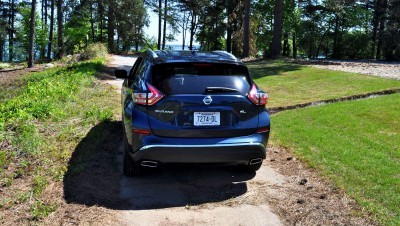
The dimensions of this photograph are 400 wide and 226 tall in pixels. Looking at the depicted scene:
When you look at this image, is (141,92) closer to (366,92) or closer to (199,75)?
(199,75)

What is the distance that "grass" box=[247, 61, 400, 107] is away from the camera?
10922 millimetres

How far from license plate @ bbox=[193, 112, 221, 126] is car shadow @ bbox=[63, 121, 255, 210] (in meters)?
0.86

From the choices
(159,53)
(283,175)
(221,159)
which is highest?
(159,53)

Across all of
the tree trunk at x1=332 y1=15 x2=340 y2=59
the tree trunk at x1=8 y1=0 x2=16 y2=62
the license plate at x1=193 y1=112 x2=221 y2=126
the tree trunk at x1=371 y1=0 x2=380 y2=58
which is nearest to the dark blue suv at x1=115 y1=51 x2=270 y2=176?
the license plate at x1=193 y1=112 x2=221 y2=126

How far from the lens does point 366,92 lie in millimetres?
10609

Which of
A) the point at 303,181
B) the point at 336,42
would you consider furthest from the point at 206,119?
the point at 336,42

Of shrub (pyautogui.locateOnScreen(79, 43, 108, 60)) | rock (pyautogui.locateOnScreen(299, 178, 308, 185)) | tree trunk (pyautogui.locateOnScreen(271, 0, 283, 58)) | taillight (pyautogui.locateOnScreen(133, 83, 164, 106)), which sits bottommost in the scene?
rock (pyautogui.locateOnScreen(299, 178, 308, 185))

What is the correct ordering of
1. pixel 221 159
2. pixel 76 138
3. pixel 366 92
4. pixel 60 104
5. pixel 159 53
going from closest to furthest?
1. pixel 221 159
2. pixel 159 53
3. pixel 76 138
4. pixel 60 104
5. pixel 366 92

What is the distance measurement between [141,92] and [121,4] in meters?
45.2

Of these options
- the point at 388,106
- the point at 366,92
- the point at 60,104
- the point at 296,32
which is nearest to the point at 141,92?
the point at 60,104

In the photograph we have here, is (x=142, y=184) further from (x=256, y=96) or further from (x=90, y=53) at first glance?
(x=90, y=53)

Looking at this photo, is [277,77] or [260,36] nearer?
[277,77]

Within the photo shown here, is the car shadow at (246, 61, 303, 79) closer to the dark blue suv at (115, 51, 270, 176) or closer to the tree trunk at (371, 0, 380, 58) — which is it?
the dark blue suv at (115, 51, 270, 176)

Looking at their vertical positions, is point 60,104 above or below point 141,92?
below
